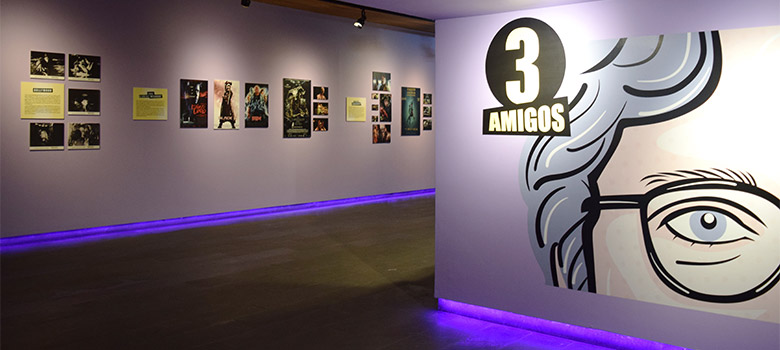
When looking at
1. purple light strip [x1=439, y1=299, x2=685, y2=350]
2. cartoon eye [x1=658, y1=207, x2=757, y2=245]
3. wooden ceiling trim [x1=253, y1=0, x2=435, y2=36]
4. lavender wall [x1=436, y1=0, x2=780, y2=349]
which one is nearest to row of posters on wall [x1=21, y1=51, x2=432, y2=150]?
wooden ceiling trim [x1=253, y1=0, x2=435, y2=36]

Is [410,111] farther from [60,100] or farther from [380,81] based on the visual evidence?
[60,100]

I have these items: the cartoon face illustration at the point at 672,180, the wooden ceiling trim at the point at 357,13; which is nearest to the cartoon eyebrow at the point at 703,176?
the cartoon face illustration at the point at 672,180

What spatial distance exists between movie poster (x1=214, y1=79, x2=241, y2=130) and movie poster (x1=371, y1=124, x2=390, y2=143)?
3431 millimetres

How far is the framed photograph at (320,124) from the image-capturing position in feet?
41.3

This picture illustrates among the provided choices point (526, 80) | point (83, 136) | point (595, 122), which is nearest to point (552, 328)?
point (595, 122)

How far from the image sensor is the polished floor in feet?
16.1

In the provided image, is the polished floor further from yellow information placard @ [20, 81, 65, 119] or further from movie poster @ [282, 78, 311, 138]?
movie poster @ [282, 78, 311, 138]

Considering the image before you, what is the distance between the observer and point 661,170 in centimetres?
438

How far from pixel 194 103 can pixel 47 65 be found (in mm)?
2306

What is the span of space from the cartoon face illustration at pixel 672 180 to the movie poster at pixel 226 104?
288 inches

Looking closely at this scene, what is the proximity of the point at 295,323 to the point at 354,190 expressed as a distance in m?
8.20

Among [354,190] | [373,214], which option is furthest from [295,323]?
[354,190]

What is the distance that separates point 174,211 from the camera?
10508 mm

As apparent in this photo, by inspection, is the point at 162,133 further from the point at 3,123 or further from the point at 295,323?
the point at 295,323
